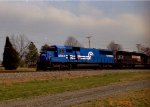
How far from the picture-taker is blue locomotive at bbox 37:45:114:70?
1840 inches

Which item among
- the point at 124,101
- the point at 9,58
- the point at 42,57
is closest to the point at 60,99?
the point at 124,101

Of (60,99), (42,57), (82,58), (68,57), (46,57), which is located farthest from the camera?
(82,58)

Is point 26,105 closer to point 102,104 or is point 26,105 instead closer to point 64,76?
point 102,104

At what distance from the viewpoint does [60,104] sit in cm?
1859

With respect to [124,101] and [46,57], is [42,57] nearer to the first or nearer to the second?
[46,57]

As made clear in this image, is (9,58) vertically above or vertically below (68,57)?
above

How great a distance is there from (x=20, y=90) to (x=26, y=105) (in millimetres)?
5786

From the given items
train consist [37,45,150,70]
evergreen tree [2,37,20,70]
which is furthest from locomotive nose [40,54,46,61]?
evergreen tree [2,37,20,70]

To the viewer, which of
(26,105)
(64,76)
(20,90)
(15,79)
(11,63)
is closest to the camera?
(26,105)

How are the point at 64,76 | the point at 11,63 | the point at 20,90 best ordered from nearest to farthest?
the point at 20,90 < the point at 64,76 < the point at 11,63

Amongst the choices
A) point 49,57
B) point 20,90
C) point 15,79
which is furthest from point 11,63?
point 20,90

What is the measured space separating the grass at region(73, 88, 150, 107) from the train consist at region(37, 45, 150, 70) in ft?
79.9

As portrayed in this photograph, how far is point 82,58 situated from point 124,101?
32163 mm

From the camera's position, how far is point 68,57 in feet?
161
